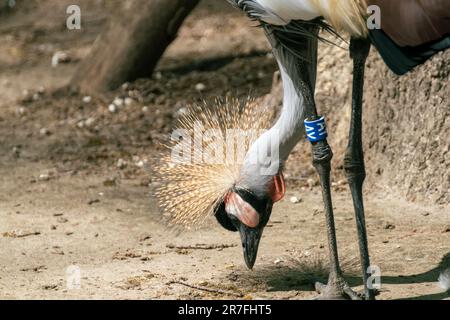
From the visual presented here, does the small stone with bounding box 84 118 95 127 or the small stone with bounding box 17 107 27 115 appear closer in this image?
the small stone with bounding box 84 118 95 127

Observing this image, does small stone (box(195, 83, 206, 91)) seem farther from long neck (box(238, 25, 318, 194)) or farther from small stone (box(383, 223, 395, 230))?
long neck (box(238, 25, 318, 194))

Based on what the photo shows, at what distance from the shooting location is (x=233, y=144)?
3.66 m

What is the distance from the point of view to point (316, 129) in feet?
11.4

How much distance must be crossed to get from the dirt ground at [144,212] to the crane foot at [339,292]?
94 millimetres

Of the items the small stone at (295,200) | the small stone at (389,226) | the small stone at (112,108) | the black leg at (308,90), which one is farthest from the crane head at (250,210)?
the small stone at (112,108)

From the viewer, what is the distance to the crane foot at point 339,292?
11.4ft

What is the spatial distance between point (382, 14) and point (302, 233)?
1385mm

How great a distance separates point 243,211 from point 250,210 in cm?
2

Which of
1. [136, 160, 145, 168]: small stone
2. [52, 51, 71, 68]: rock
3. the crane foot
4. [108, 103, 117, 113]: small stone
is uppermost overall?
[52, 51, 71, 68]: rock

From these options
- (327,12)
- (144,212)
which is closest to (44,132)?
(144,212)

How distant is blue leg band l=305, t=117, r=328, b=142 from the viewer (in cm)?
347

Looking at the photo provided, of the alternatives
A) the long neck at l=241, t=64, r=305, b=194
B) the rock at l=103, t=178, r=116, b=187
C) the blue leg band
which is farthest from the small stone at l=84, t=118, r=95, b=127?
the blue leg band

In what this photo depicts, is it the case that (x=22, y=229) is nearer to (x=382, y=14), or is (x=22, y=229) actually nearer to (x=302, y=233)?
(x=302, y=233)

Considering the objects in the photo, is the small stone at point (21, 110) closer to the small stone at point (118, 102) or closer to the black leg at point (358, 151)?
the small stone at point (118, 102)
